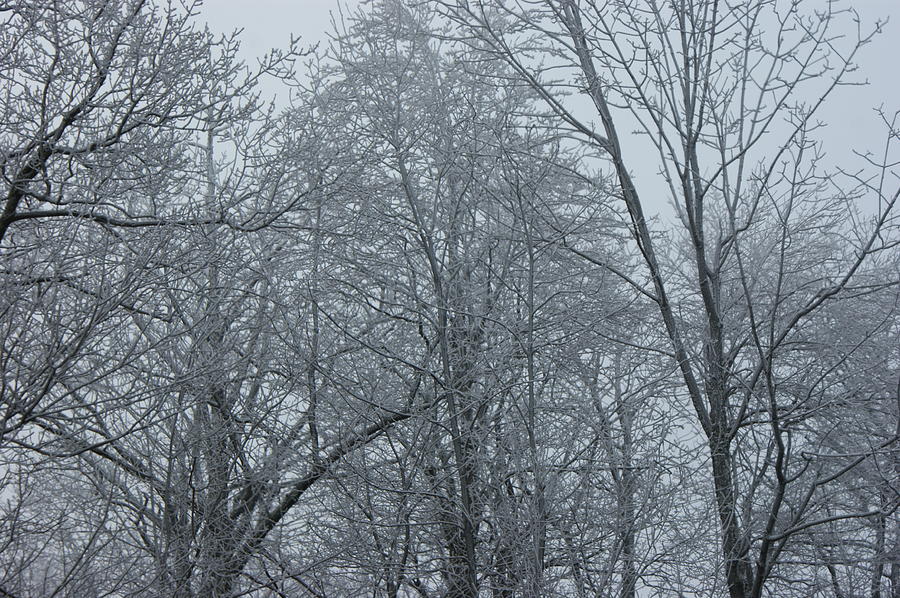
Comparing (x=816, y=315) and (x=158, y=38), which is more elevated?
(x=158, y=38)

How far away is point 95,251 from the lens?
559 centimetres

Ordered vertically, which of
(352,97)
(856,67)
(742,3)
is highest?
(352,97)

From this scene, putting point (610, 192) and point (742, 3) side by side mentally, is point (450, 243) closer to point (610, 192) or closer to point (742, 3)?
point (610, 192)

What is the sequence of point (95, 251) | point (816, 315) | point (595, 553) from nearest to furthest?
1. point (95, 251)
2. point (595, 553)
3. point (816, 315)

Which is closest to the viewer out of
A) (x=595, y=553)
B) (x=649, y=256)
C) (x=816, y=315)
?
(x=595, y=553)

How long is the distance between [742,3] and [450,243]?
124 inches

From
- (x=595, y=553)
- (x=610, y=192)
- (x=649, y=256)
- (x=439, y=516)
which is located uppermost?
(x=610, y=192)

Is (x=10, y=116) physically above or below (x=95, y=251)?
above

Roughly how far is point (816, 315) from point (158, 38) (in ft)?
23.9

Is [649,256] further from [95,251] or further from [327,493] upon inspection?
[95,251]

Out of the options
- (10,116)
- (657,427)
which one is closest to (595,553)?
(657,427)

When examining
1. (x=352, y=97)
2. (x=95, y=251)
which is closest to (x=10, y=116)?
(x=95, y=251)

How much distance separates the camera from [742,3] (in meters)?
6.92

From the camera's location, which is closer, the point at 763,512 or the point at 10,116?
the point at 10,116
